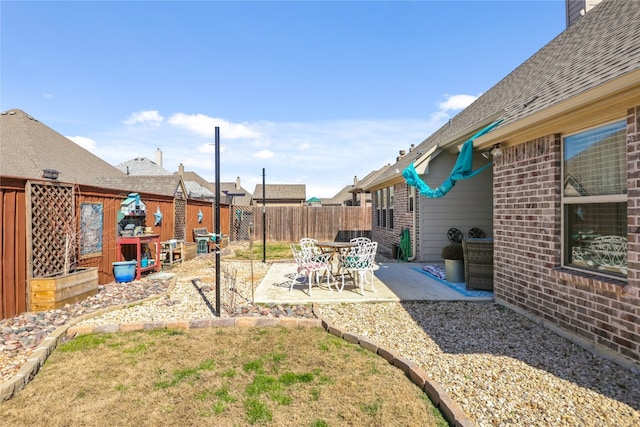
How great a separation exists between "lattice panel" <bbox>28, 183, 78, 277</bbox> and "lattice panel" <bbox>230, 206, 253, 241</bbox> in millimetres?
12905

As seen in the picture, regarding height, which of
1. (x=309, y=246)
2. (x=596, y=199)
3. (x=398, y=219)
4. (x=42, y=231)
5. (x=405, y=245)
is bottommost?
(x=405, y=245)

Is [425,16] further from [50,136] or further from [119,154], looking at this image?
[119,154]

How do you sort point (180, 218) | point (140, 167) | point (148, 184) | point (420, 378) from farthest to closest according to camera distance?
point (140, 167) < point (148, 184) < point (180, 218) < point (420, 378)

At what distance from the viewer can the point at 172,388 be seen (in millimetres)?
3088

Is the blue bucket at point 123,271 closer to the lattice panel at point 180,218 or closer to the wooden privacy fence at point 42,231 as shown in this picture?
the wooden privacy fence at point 42,231

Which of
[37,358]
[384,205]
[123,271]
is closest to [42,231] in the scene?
[123,271]

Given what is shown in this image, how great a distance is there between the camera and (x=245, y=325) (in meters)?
4.85

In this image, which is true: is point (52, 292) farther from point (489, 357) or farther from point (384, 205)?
point (384, 205)

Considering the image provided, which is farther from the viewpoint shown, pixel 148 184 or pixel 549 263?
pixel 148 184

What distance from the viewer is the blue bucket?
7801mm

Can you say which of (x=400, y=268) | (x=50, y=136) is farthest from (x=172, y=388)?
(x=50, y=136)

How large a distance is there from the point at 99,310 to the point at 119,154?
32601mm

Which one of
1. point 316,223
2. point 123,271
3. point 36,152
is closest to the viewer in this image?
point 123,271

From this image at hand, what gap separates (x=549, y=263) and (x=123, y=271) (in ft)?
27.8
